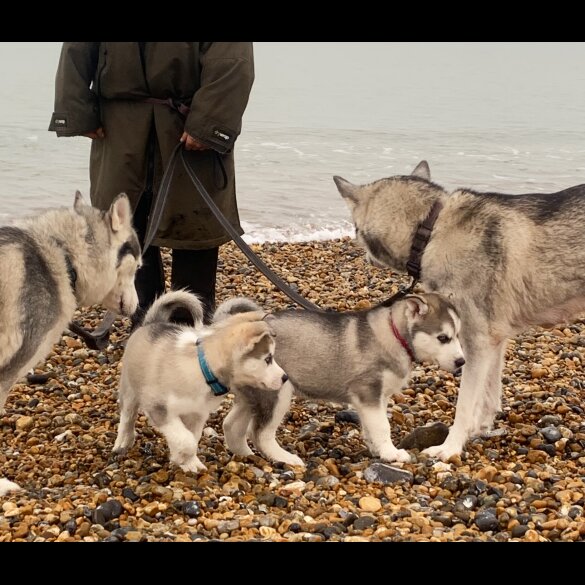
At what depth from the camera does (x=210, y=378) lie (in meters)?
4.42

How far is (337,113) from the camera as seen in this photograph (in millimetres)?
30281

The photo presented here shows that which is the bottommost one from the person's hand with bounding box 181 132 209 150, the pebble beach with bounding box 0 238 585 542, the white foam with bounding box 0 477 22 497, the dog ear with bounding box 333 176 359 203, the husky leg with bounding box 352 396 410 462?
the white foam with bounding box 0 477 22 497

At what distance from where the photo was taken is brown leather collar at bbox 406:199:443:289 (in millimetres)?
5289

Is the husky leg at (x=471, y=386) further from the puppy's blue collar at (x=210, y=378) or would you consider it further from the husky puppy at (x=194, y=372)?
the puppy's blue collar at (x=210, y=378)

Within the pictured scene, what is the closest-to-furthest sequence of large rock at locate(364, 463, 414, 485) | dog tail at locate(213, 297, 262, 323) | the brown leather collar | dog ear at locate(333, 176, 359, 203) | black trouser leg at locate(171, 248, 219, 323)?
1. large rock at locate(364, 463, 414, 485)
2. dog tail at locate(213, 297, 262, 323)
3. the brown leather collar
4. dog ear at locate(333, 176, 359, 203)
5. black trouser leg at locate(171, 248, 219, 323)

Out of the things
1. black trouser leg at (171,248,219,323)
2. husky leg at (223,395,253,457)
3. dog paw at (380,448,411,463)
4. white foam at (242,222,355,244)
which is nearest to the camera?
husky leg at (223,395,253,457)

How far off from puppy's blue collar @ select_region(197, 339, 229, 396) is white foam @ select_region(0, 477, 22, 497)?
1194 mm

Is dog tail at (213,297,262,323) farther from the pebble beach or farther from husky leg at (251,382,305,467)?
the pebble beach

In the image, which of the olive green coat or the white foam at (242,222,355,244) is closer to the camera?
the olive green coat

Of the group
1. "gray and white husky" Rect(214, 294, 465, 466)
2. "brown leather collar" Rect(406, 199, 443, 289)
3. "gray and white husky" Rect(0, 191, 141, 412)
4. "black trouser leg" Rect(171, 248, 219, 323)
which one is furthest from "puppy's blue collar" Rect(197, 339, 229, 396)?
"black trouser leg" Rect(171, 248, 219, 323)

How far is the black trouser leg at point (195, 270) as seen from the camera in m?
6.15

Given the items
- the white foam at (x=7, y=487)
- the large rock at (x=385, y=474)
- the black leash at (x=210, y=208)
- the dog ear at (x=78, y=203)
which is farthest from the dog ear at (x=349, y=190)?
the white foam at (x=7, y=487)

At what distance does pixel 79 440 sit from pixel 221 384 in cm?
133

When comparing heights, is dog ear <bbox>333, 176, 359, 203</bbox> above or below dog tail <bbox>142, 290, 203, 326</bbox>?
above
